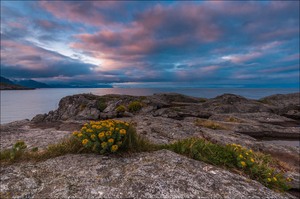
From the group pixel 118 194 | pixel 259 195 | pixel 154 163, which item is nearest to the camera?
pixel 118 194

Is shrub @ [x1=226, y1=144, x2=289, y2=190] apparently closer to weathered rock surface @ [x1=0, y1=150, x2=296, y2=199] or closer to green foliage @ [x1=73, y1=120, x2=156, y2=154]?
weathered rock surface @ [x1=0, y1=150, x2=296, y2=199]

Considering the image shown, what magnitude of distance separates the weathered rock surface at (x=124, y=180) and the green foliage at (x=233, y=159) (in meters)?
0.73

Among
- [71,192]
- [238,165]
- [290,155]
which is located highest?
[71,192]

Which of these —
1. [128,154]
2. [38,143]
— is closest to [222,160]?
[128,154]

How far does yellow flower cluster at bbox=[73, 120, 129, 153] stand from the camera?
625 centimetres

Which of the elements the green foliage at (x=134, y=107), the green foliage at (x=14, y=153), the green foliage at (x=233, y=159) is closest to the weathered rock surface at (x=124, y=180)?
the green foliage at (x=14, y=153)

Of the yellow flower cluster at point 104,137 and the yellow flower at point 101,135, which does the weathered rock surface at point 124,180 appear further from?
the yellow flower at point 101,135

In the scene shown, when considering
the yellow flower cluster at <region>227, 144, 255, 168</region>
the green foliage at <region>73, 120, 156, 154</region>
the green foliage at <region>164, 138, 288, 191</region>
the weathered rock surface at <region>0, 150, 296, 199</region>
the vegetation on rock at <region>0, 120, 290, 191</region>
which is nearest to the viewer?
the weathered rock surface at <region>0, 150, 296, 199</region>

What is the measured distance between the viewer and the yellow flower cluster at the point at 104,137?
625cm

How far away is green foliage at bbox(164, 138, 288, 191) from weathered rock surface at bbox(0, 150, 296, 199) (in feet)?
2.40

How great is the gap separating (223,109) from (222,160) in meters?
38.9

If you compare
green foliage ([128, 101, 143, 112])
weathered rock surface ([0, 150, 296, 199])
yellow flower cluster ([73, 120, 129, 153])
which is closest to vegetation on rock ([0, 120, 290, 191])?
yellow flower cluster ([73, 120, 129, 153])

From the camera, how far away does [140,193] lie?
4656 millimetres

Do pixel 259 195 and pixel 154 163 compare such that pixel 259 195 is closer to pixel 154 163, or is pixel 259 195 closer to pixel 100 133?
pixel 154 163
